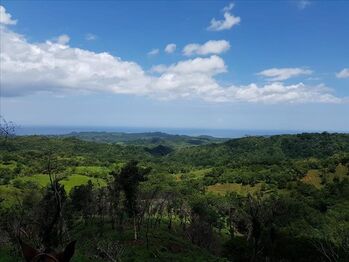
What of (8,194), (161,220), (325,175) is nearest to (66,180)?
(8,194)

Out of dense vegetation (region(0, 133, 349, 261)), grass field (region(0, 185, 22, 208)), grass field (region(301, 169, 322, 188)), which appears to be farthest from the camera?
grass field (region(301, 169, 322, 188))

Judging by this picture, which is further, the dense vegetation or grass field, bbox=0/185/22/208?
grass field, bbox=0/185/22/208

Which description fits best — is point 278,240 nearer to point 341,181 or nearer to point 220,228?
point 220,228

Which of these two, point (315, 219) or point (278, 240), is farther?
point (315, 219)

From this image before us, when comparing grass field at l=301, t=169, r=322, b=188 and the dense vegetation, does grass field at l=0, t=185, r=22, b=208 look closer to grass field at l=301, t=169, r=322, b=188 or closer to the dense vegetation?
the dense vegetation

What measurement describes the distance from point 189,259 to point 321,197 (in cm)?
11010

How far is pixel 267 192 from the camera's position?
18462cm

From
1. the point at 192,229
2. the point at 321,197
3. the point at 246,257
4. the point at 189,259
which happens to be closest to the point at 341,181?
the point at 321,197

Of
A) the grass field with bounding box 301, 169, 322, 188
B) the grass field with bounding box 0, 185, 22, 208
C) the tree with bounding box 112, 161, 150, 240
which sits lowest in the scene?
the grass field with bounding box 0, 185, 22, 208

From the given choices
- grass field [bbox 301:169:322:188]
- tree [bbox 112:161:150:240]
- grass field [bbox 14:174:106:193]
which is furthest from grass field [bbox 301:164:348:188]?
tree [bbox 112:161:150:240]

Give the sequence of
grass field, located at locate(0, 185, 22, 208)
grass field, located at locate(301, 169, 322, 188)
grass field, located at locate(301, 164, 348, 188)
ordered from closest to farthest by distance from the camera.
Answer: grass field, located at locate(0, 185, 22, 208)
grass field, located at locate(301, 164, 348, 188)
grass field, located at locate(301, 169, 322, 188)

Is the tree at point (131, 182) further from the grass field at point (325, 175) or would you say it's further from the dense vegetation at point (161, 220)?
the grass field at point (325, 175)

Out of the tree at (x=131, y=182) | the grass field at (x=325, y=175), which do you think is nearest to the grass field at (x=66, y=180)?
the tree at (x=131, y=182)

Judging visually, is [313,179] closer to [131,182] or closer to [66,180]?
[66,180]
